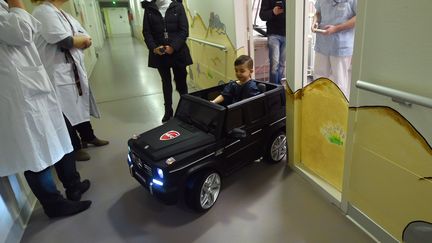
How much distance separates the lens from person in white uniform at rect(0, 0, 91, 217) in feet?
4.14

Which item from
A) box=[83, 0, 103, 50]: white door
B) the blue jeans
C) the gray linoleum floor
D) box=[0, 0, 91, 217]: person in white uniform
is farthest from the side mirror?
box=[83, 0, 103, 50]: white door

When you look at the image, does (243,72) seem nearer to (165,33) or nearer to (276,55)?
(276,55)

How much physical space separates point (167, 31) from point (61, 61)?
1.15 m

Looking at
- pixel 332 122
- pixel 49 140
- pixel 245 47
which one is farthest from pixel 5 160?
pixel 245 47

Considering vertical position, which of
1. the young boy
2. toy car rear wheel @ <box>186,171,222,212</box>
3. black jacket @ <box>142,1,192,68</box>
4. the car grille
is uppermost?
black jacket @ <box>142,1,192,68</box>

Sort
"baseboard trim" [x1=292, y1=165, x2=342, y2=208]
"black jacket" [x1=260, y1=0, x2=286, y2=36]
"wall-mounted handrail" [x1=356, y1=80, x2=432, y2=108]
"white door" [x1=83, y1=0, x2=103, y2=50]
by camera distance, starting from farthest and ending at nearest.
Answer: "white door" [x1=83, y1=0, x2=103, y2=50] < "black jacket" [x1=260, y1=0, x2=286, y2=36] < "baseboard trim" [x1=292, y1=165, x2=342, y2=208] < "wall-mounted handrail" [x1=356, y1=80, x2=432, y2=108]

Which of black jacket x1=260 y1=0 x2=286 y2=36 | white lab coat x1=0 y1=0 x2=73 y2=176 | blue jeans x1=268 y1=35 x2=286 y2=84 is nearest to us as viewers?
white lab coat x1=0 y1=0 x2=73 y2=176

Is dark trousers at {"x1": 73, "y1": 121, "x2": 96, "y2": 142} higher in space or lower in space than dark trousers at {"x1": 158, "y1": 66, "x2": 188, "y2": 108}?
lower

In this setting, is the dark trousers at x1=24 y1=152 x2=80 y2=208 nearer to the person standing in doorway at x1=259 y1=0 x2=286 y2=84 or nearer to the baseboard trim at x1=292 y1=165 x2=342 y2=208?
the baseboard trim at x1=292 y1=165 x2=342 y2=208

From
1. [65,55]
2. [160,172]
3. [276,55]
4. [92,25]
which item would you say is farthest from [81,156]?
[92,25]

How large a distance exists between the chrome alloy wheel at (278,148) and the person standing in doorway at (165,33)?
54.1 inches

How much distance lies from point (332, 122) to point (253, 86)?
60 centimetres

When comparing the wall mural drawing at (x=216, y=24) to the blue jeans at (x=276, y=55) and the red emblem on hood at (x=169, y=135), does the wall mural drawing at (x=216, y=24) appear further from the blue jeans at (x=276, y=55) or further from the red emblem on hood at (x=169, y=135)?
the red emblem on hood at (x=169, y=135)

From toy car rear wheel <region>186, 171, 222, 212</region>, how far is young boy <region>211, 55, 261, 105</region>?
602 millimetres
